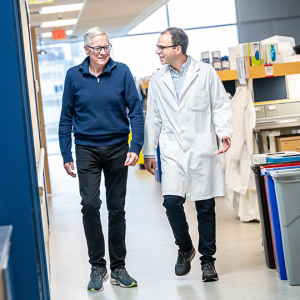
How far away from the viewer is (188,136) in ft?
10.5

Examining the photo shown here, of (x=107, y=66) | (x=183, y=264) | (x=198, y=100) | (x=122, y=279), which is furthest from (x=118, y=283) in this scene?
(x=107, y=66)

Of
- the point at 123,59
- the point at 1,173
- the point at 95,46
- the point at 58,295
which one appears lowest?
the point at 58,295

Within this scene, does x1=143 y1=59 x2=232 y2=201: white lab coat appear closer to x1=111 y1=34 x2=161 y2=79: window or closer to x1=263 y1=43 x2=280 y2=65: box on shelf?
x1=263 y1=43 x2=280 y2=65: box on shelf

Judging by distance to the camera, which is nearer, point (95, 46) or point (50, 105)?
point (95, 46)

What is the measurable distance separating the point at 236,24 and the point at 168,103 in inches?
417

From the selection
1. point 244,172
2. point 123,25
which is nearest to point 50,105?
point 123,25

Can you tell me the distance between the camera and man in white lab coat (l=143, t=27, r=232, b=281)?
3.21 metres

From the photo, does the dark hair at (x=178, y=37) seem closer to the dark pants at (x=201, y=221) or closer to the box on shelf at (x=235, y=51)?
the dark pants at (x=201, y=221)

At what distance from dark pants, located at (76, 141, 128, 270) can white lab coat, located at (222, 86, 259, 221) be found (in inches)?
73.2

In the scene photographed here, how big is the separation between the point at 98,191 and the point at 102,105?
555 mm

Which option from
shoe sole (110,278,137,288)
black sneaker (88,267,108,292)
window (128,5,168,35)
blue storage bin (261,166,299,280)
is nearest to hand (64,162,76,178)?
black sneaker (88,267,108,292)

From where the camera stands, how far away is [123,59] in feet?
43.7

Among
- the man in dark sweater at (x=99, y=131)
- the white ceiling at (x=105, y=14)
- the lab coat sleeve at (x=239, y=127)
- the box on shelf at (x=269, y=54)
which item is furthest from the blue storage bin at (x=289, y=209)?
the white ceiling at (x=105, y=14)

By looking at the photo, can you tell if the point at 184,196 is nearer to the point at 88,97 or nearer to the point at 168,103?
the point at 168,103
